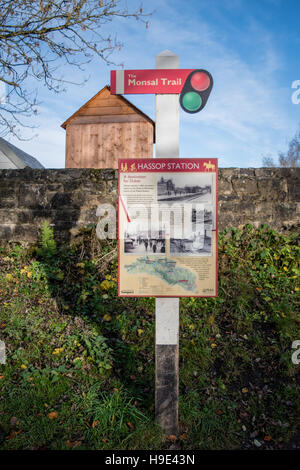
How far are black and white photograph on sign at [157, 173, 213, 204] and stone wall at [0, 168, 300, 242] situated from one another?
11.1 ft

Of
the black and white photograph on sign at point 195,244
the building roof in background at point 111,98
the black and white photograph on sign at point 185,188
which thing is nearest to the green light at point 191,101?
the black and white photograph on sign at point 185,188

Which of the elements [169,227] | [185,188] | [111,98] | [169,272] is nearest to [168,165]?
[185,188]

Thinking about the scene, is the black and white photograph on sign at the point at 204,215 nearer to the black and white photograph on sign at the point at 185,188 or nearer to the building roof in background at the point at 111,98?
the black and white photograph on sign at the point at 185,188

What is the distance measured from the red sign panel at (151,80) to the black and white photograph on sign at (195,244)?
46.0 inches

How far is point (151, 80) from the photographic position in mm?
2674

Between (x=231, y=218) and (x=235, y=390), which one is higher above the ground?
(x=231, y=218)

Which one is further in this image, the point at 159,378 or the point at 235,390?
the point at 235,390

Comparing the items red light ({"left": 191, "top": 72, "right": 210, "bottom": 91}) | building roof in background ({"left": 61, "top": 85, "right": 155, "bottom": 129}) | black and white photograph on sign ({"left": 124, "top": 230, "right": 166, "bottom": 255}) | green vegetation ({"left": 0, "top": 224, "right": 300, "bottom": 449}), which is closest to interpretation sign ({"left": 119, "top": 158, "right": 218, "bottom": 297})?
black and white photograph on sign ({"left": 124, "top": 230, "right": 166, "bottom": 255})

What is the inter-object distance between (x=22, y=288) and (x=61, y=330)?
1.18 m

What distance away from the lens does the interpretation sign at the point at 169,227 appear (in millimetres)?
2713

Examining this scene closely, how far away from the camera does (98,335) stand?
3.92 m

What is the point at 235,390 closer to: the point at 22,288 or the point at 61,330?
the point at 61,330

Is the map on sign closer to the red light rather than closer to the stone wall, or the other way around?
the red light
